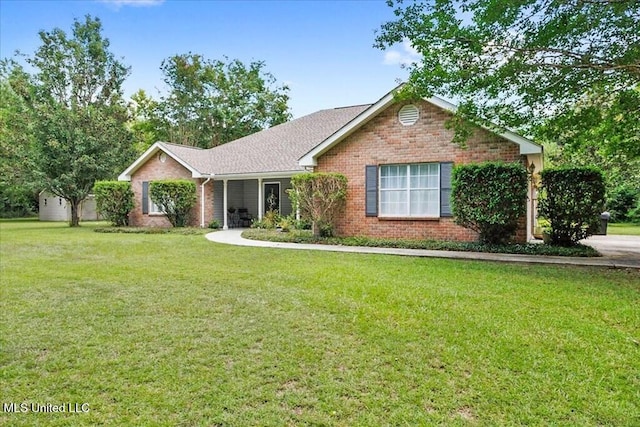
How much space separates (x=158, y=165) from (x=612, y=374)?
1976 cm

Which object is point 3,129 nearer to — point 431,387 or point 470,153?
point 470,153

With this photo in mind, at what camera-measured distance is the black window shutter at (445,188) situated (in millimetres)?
11672

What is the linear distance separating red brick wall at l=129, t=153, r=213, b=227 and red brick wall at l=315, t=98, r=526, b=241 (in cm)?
725

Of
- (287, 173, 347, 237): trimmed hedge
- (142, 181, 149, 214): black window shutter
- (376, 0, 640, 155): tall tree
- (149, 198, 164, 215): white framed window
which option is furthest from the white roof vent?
(142, 181, 149, 214): black window shutter

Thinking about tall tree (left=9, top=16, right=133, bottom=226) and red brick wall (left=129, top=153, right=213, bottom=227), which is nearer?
red brick wall (left=129, top=153, right=213, bottom=227)

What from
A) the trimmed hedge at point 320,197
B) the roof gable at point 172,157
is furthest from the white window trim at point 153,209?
the trimmed hedge at point 320,197

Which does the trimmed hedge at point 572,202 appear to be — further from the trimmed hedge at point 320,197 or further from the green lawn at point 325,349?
the trimmed hedge at point 320,197

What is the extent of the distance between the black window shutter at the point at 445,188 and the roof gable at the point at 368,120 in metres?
1.53

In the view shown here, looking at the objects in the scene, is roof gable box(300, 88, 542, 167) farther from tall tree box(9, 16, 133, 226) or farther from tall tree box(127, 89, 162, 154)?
tall tree box(127, 89, 162, 154)

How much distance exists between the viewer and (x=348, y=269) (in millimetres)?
7945

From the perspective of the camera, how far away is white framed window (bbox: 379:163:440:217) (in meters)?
12.0

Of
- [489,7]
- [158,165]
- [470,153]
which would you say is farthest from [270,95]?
[489,7]

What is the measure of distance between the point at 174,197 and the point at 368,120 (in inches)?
382

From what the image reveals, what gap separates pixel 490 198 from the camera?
10.0 m
